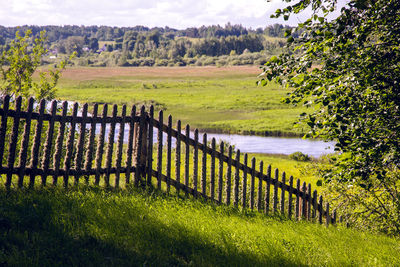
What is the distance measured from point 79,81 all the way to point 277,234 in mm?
94734

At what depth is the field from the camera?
→ 1799 inches

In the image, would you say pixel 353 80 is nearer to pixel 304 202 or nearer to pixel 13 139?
→ pixel 304 202

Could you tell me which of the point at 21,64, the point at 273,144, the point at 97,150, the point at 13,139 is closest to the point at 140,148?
the point at 97,150

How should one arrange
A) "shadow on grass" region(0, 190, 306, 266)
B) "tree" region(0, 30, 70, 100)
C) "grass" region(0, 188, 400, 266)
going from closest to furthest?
"shadow on grass" region(0, 190, 306, 266) < "grass" region(0, 188, 400, 266) < "tree" region(0, 30, 70, 100)

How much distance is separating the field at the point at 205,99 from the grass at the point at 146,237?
11.8 metres

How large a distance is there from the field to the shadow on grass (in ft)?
43.5

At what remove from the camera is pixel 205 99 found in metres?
66.6

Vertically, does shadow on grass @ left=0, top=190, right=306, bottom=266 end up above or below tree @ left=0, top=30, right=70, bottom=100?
below

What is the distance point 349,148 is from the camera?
647 cm

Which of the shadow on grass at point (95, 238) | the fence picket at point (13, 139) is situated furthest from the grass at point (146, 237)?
the fence picket at point (13, 139)

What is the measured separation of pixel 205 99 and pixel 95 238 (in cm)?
6135

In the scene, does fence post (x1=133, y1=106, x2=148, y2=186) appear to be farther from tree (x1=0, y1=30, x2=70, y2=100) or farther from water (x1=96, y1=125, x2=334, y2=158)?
water (x1=96, y1=125, x2=334, y2=158)

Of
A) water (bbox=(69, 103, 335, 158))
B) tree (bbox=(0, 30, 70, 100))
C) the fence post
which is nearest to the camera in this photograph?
the fence post

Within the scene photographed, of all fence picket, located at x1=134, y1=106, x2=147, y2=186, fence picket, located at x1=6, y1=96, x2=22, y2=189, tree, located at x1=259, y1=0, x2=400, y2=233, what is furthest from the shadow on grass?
tree, located at x1=259, y1=0, x2=400, y2=233
